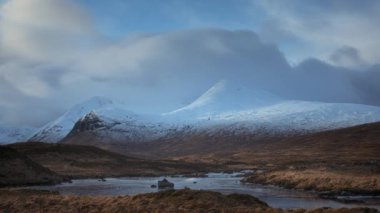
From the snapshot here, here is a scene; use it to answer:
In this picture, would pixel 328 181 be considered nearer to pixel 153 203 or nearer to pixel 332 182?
pixel 332 182

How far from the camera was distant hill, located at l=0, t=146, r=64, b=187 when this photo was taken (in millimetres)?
75438

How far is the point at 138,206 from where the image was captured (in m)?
38.7

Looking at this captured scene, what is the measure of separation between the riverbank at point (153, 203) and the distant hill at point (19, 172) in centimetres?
3211

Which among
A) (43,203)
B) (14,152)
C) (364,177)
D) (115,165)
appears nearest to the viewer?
(43,203)

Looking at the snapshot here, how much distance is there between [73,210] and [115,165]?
91.1m

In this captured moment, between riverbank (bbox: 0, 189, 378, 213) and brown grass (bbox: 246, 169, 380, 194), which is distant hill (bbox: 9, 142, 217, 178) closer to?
brown grass (bbox: 246, 169, 380, 194)

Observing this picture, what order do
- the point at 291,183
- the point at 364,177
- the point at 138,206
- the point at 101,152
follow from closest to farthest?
the point at 138,206
the point at 364,177
the point at 291,183
the point at 101,152

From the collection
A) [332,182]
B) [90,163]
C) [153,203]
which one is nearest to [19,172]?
[332,182]

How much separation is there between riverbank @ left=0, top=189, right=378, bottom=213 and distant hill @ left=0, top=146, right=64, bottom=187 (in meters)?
32.1

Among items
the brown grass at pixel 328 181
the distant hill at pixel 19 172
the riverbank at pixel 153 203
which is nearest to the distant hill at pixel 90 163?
the distant hill at pixel 19 172

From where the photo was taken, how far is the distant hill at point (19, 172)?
7544 cm

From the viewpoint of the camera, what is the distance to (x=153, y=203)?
1553 inches

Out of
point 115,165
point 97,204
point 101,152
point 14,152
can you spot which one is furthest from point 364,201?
point 101,152

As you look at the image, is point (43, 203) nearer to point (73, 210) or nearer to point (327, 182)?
point (73, 210)
